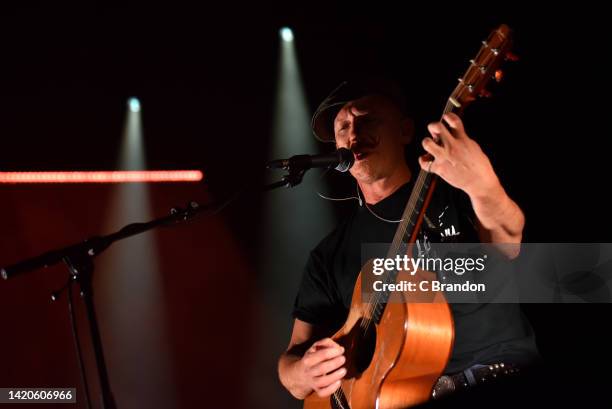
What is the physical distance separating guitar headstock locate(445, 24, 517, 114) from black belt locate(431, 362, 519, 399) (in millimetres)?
916

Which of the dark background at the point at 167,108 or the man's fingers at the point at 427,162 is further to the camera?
the dark background at the point at 167,108

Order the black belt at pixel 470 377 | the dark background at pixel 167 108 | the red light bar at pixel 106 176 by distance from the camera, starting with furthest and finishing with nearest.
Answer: the red light bar at pixel 106 176 < the dark background at pixel 167 108 < the black belt at pixel 470 377

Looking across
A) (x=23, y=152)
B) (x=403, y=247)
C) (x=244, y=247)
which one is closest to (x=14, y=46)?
(x=23, y=152)

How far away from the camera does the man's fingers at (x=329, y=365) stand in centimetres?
209

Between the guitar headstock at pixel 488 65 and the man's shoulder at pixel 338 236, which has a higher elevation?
the man's shoulder at pixel 338 236

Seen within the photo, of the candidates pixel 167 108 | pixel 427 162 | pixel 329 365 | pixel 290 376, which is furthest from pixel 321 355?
pixel 167 108

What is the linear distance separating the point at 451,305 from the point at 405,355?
1.13ft

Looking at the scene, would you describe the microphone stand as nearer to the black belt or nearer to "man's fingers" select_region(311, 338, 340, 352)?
"man's fingers" select_region(311, 338, 340, 352)

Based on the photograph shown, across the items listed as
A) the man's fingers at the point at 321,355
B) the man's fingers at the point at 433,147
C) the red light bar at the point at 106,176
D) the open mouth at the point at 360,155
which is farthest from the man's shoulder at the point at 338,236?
the red light bar at the point at 106,176

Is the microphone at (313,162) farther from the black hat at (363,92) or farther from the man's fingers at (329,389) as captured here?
the man's fingers at (329,389)

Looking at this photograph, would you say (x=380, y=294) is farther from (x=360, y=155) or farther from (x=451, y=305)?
(x=360, y=155)

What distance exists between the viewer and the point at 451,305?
2.08m

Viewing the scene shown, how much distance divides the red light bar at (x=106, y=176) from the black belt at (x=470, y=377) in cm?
298

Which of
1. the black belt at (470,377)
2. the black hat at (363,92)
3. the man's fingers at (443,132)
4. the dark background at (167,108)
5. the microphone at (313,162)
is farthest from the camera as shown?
the dark background at (167,108)
